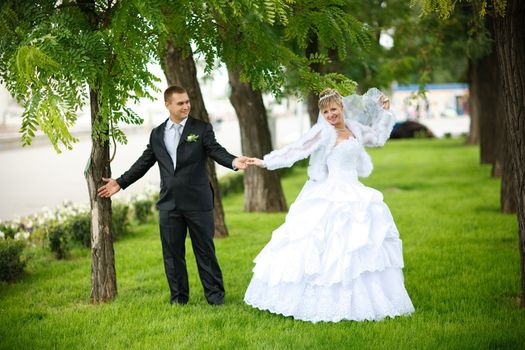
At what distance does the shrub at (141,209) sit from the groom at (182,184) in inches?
267

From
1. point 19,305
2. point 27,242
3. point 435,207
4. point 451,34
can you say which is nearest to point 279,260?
point 19,305

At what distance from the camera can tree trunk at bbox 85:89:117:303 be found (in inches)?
292

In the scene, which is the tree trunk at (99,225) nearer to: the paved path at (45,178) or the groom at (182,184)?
the groom at (182,184)

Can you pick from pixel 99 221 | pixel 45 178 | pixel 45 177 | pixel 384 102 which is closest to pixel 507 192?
pixel 384 102

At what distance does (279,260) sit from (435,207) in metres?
8.77

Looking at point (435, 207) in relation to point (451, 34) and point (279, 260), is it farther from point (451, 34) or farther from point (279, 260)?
point (279, 260)

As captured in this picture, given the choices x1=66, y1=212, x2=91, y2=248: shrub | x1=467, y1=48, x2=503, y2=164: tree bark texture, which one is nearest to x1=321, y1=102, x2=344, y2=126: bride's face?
x1=66, y1=212, x2=91, y2=248: shrub

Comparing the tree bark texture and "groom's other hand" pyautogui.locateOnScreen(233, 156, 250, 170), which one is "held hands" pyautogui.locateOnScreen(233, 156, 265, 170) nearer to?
"groom's other hand" pyautogui.locateOnScreen(233, 156, 250, 170)

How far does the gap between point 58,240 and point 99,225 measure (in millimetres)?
3356

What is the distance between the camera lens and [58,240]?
10.6 m


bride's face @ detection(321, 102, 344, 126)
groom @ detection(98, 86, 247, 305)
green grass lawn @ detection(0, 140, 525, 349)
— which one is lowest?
green grass lawn @ detection(0, 140, 525, 349)

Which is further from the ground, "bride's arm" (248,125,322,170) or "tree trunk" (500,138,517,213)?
"bride's arm" (248,125,322,170)

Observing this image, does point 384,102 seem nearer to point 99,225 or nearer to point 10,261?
point 99,225

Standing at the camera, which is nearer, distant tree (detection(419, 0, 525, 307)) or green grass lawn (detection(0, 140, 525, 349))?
green grass lawn (detection(0, 140, 525, 349))
